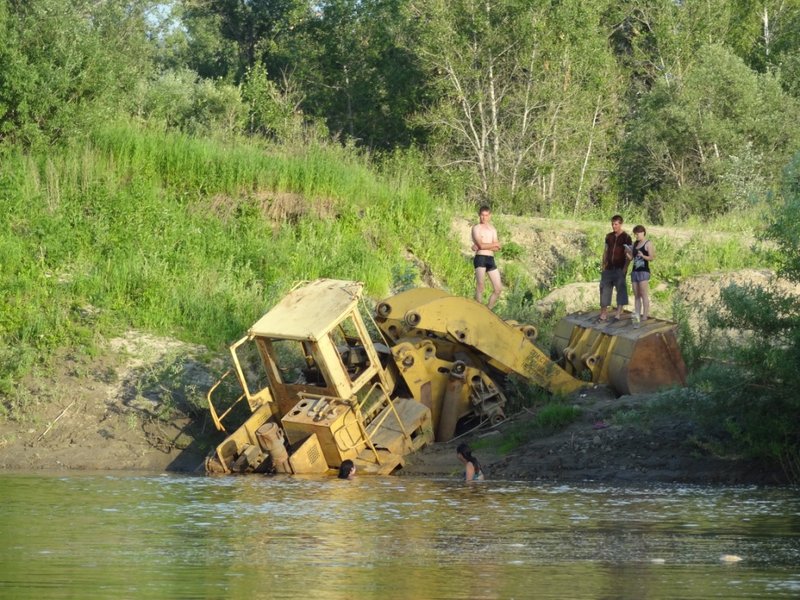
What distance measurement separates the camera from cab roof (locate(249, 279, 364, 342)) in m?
19.4

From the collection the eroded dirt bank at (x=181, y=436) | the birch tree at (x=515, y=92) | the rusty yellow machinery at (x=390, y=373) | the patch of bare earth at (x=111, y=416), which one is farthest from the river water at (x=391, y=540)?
the birch tree at (x=515, y=92)

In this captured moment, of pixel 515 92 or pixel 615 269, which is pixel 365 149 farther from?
pixel 615 269

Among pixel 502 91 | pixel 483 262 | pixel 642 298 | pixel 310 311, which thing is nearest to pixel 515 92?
pixel 502 91

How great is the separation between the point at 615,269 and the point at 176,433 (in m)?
6.84

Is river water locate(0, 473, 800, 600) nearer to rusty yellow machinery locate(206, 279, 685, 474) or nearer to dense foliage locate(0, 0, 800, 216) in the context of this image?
rusty yellow machinery locate(206, 279, 685, 474)

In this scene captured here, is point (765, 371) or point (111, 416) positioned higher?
point (765, 371)

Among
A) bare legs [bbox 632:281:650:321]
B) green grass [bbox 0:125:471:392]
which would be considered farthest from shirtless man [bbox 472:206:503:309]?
green grass [bbox 0:125:471:392]

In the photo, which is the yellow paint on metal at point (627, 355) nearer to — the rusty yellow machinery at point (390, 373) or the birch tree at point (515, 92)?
the rusty yellow machinery at point (390, 373)

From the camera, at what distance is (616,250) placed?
72.7 ft

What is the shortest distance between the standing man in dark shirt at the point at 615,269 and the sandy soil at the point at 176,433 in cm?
116

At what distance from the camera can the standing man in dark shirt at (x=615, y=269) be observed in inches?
868

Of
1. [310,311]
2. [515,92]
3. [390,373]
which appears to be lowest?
[390,373]

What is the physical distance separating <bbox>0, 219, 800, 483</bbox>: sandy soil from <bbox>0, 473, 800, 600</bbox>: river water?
37.7 inches

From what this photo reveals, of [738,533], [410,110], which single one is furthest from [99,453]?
[410,110]
